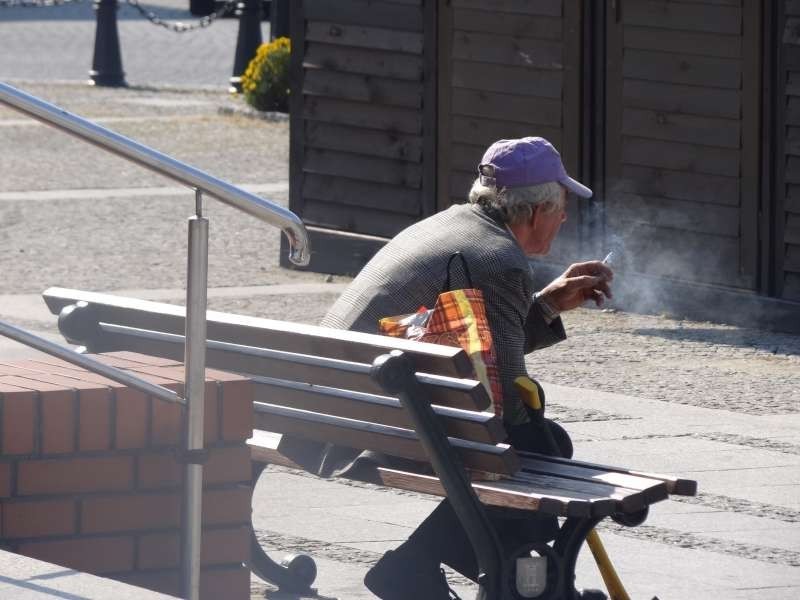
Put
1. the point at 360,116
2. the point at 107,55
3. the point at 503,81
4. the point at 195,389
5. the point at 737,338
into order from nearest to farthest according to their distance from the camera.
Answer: the point at 195,389, the point at 737,338, the point at 503,81, the point at 360,116, the point at 107,55

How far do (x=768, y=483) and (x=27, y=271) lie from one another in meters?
5.97

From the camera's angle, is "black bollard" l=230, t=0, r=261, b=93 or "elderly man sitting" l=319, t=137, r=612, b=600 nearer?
"elderly man sitting" l=319, t=137, r=612, b=600

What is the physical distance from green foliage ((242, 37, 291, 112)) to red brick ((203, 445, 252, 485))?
15196 mm

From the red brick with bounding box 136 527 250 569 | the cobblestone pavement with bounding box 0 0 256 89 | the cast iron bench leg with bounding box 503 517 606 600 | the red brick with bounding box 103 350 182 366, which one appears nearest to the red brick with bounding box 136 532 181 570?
the red brick with bounding box 136 527 250 569

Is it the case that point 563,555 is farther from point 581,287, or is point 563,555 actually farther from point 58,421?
point 58,421

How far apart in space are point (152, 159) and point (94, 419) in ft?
2.21

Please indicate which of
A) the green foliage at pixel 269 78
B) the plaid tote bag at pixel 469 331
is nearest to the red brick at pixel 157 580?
the plaid tote bag at pixel 469 331

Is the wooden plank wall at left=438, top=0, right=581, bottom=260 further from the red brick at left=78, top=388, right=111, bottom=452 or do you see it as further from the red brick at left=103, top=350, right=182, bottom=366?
the red brick at left=78, top=388, right=111, bottom=452

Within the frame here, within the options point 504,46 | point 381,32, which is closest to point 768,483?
point 504,46

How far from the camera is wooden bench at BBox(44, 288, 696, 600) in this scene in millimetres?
4113

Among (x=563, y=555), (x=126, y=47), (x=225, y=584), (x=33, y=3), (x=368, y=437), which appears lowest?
(x=225, y=584)

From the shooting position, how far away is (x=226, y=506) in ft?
14.4

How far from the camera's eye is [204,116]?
64.8 ft

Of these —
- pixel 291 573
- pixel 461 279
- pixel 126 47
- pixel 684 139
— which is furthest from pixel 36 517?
pixel 126 47
